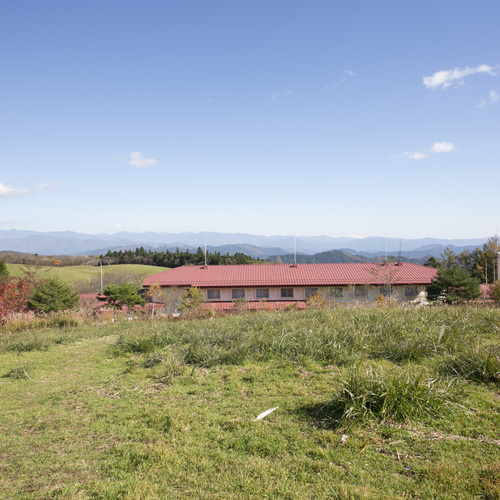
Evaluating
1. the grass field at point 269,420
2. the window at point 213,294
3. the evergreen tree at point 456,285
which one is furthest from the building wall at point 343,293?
the grass field at point 269,420

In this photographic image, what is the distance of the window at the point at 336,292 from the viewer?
33250 mm

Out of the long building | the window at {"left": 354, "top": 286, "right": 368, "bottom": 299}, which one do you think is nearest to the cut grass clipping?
the long building

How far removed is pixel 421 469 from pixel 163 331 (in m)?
6.98

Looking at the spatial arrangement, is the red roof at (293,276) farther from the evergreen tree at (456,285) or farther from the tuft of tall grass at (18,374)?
the tuft of tall grass at (18,374)

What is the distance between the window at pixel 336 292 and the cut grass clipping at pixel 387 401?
1149 inches

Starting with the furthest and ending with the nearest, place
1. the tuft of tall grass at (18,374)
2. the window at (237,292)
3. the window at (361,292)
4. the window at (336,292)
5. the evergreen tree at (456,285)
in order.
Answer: the window at (237,292)
the window at (361,292)
the window at (336,292)
the evergreen tree at (456,285)
the tuft of tall grass at (18,374)

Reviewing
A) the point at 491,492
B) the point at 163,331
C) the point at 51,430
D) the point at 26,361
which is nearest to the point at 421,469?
the point at 491,492

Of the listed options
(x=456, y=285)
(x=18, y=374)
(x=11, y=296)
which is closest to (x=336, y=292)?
(x=456, y=285)

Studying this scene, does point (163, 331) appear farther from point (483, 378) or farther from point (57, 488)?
point (483, 378)

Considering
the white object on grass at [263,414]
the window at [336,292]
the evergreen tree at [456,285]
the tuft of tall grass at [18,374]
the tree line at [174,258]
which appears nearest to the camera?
the white object on grass at [263,414]

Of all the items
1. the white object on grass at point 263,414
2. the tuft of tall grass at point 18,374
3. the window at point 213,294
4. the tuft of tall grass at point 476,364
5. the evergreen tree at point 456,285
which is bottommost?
the window at point 213,294

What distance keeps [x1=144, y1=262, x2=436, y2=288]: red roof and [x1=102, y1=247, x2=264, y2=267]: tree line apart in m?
27.8

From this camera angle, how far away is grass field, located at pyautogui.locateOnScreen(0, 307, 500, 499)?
10.1 ft

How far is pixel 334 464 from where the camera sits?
329 centimetres
